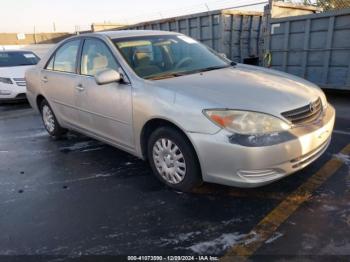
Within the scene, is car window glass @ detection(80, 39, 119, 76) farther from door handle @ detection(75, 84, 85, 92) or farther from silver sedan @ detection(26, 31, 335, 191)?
door handle @ detection(75, 84, 85, 92)

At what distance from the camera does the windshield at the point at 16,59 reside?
33.0 feet

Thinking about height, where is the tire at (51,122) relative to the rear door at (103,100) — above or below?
below

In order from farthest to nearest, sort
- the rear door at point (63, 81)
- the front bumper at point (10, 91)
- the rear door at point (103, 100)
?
the front bumper at point (10, 91) < the rear door at point (63, 81) < the rear door at point (103, 100)

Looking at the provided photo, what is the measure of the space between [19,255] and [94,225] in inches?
24.7

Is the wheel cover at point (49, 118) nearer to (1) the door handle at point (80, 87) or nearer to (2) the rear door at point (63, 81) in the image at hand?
(2) the rear door at point (63, 81)

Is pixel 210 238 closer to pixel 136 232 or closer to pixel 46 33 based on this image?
pixel 136 232

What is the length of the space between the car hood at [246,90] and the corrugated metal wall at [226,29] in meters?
5.62

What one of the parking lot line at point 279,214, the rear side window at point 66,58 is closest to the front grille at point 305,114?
the parking lot line at point 279,214

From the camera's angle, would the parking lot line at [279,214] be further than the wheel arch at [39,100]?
No

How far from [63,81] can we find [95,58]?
30.7 inches

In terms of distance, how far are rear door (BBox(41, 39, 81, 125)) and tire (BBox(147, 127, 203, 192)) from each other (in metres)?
Result: 1.59

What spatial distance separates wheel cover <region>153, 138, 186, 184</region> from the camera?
10.9 feet

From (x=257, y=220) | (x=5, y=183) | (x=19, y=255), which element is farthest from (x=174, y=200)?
(x=5, y=183)

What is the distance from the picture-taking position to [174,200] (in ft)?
11.0
